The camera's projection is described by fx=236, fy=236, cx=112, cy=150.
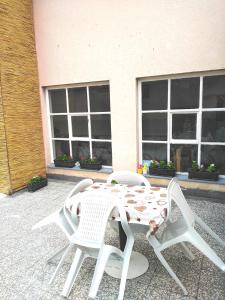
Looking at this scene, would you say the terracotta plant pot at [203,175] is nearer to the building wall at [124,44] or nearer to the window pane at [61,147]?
the building wall at [124,44]

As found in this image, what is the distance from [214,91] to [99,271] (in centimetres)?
361

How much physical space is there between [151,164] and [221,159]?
1313 mm

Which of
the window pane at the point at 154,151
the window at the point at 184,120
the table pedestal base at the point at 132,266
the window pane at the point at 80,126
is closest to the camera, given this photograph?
the table pedestal base at the point at 132,266

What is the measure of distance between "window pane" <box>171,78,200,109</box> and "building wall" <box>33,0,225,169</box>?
27 centimetres

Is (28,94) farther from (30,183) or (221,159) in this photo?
(221,159)

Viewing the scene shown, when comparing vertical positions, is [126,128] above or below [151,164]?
above

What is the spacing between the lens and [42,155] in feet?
19.0

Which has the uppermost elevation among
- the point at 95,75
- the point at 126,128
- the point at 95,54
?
the point at 95,54

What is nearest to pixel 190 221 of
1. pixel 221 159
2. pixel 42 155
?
pixel 221 159

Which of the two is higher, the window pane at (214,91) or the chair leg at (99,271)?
the window pane at (214,91)

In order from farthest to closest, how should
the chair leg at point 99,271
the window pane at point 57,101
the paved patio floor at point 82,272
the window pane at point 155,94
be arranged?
the window pane at point 57,101 → the window pane at point 155,94 → the paved patio floor at point 82,272 → the chair leg at point 99,271

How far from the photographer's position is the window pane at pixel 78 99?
211 inches

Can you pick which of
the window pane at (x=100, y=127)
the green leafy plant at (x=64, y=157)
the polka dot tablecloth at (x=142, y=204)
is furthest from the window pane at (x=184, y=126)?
the green leafy plant at (x=64, y=157)

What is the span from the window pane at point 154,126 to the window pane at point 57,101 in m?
2.02
